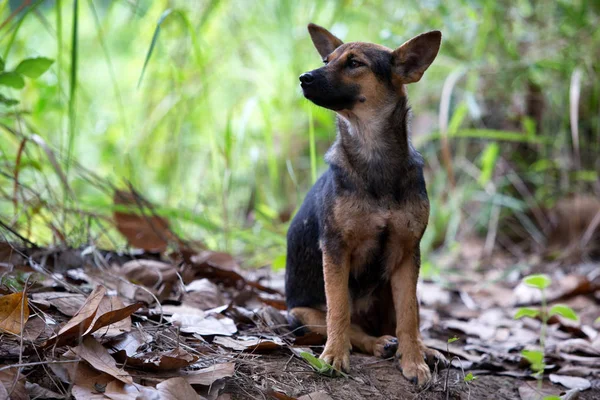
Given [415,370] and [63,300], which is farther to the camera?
[415,370]

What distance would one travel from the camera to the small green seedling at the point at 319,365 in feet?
9.26

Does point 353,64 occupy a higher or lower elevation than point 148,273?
higher

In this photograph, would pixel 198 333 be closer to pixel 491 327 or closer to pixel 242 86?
pixel 491 327

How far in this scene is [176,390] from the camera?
2.30m

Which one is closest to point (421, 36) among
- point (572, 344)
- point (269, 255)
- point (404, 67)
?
point (404, 67)

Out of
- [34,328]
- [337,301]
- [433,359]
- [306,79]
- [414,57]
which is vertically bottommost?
[433,359]

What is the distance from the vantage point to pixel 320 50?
3.79 m

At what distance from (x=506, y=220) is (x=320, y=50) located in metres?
4.32

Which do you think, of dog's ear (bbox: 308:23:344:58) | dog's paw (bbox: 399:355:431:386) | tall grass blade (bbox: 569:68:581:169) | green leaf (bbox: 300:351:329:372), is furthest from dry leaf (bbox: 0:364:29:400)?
tall grass blade (bbox: 569:68:581:169)

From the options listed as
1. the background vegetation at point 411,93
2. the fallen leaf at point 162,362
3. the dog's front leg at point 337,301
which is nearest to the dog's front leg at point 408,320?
the dog's front leg at point 337,301

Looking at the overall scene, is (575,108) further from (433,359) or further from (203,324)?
(203,324)

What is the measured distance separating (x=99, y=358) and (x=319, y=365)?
0.95m

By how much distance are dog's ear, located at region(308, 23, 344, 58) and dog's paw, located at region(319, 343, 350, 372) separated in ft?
5.63

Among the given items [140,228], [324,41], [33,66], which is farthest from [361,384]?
[140,228]
